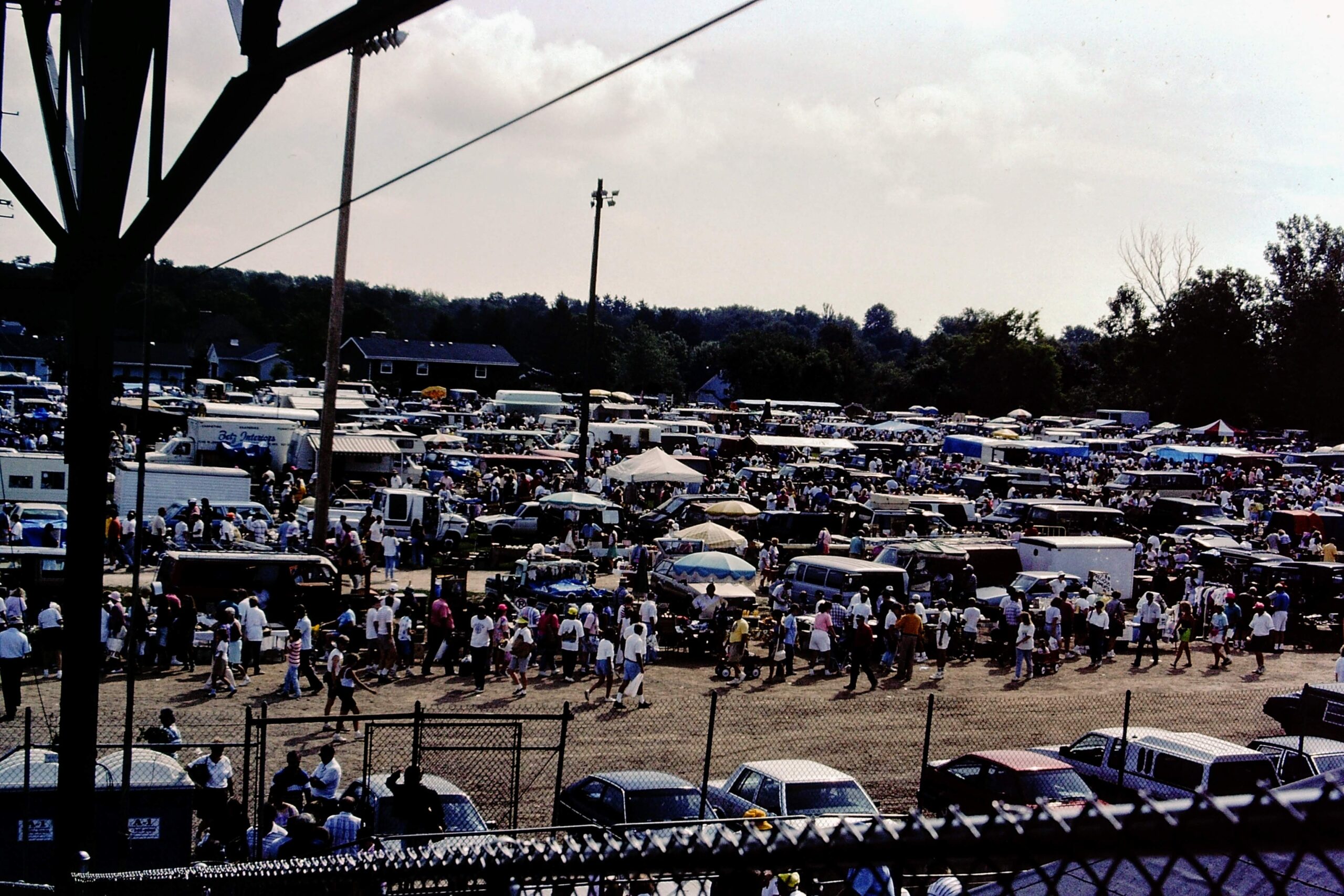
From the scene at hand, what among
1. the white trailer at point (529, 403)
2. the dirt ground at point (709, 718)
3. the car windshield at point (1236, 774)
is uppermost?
the white trailer at point (529, 403)

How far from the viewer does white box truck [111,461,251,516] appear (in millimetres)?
29406

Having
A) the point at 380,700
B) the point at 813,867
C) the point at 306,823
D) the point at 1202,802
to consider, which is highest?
the point at 1202,802

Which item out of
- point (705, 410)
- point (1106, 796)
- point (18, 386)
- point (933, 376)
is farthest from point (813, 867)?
point (933, 376)

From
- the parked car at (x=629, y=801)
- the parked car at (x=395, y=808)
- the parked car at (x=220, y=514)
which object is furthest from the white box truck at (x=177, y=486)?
the parked car at (x=629, y=801)

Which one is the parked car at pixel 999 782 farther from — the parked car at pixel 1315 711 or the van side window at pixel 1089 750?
the parked car at pixel 1315 711

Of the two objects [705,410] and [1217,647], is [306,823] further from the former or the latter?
[705,410]

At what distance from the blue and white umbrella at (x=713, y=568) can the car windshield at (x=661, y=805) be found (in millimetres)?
12296

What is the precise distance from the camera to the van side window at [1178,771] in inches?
481

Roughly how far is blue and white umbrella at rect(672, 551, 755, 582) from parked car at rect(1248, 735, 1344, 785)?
11.7 meters

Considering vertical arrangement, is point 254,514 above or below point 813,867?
below

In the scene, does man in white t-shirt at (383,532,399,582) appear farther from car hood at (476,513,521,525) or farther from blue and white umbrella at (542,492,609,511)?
blue and white umbrella at (542,492,609,511)

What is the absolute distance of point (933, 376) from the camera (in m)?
113

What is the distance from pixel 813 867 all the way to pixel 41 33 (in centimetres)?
647

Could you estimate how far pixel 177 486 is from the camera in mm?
29703
